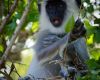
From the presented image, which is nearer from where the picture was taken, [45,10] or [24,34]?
[45,10]

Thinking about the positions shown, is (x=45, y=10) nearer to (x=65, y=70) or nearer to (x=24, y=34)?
(x=24, y=34)

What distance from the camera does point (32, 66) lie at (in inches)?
169

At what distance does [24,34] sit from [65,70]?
2.31 metres

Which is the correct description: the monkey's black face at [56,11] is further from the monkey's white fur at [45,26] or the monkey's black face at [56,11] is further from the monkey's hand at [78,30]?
the monkey's hand at [78,30]

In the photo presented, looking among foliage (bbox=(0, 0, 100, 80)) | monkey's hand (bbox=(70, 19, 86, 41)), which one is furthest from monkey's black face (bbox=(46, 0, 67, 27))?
monkey's hand (bbox=(70, 19, 86, 41))

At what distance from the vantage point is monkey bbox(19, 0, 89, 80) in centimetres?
392

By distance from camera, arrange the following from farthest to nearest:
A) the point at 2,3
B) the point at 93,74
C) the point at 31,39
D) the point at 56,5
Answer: the point at 31,39 → the point at 56,5 → the point at 2,3 → the point at 93,74

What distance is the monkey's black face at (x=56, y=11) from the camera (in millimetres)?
4148

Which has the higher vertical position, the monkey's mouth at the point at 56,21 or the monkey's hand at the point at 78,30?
the monkey's hand at the point at 78,30

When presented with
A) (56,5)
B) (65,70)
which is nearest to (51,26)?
(56,5)

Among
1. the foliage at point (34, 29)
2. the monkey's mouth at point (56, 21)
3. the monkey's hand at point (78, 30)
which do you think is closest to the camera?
the foliage at point (34, 29)

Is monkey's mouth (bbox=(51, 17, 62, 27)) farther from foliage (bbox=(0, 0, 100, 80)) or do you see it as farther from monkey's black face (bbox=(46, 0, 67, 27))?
foliage (bbox=(0, 0, 100, 80))

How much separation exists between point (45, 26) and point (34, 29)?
0.47 meters

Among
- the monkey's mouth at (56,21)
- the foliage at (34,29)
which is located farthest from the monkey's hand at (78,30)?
the monkey's mouth at (56,21)
